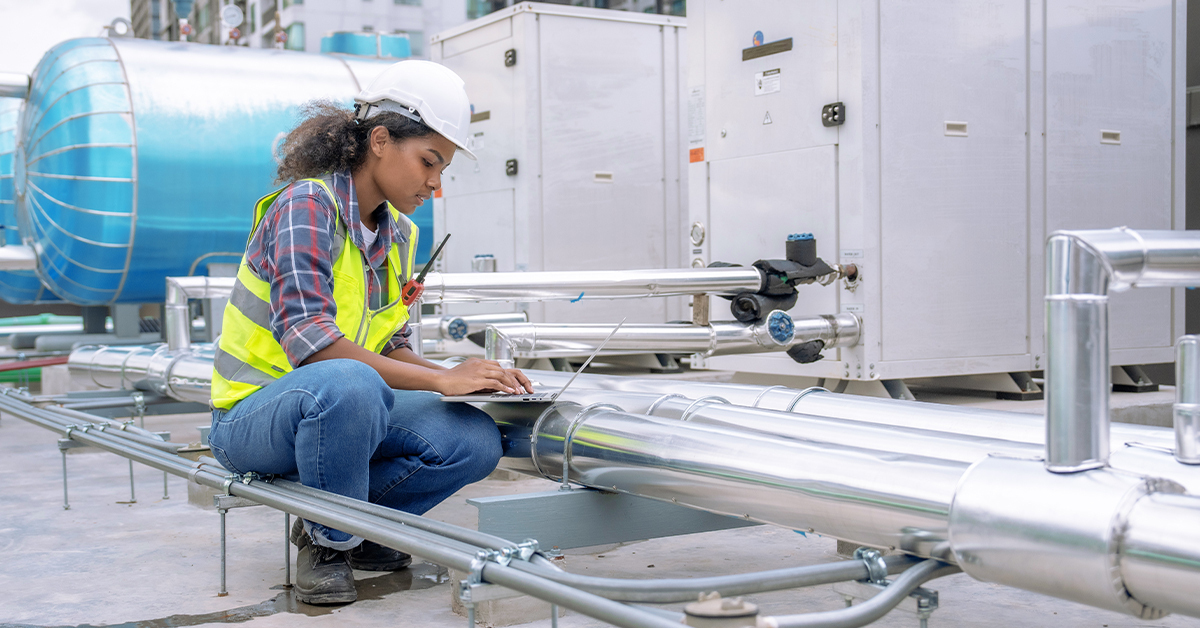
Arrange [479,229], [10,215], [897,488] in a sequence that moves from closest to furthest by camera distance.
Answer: [897,488]
[479,229]
[10,215]

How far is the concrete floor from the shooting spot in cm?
211

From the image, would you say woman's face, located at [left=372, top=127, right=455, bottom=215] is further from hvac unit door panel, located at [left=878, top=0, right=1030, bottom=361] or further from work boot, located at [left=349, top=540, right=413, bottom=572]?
hvac unit door panel, located at [left=878, top=0, right=1030, bottom=361]

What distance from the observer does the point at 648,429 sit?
1966 millimetres

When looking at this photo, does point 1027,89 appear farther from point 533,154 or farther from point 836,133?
point 533,154

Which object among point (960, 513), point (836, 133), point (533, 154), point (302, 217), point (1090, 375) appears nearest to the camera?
point (1090, 375)

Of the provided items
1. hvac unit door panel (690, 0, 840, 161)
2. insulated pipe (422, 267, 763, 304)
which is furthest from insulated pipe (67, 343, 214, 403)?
hvac unit door panel (690, 0, 840, 161)

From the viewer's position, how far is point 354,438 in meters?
2.05

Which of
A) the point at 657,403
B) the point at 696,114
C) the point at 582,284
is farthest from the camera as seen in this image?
the point at 696,114

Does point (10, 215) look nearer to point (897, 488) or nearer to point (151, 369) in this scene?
point (151, 369)

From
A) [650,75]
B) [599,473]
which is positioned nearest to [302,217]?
[599,473]

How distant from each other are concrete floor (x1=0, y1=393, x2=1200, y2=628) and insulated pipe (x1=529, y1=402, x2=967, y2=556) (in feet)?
1.03

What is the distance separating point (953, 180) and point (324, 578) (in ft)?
8.27

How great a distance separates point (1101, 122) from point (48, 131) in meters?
5.40

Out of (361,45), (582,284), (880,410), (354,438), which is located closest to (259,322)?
(354,438)
